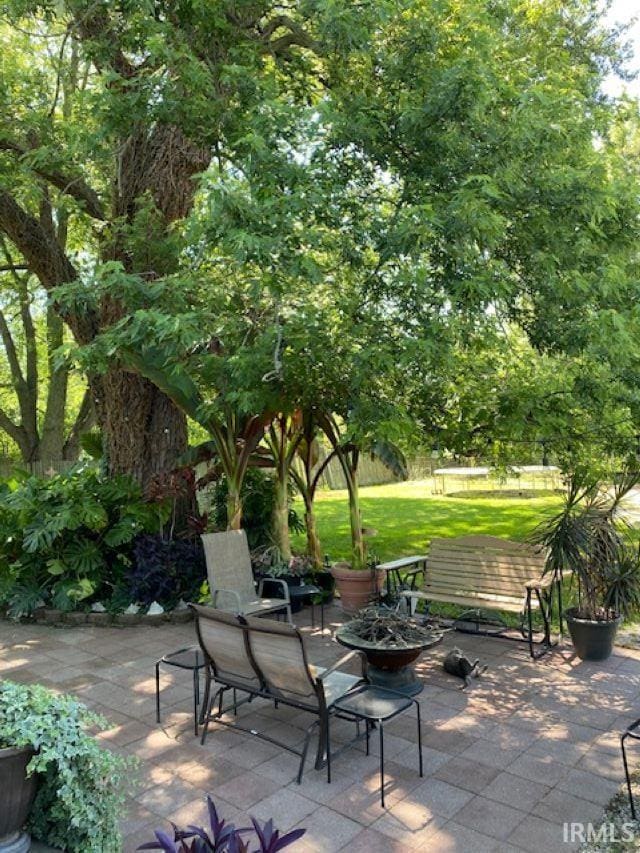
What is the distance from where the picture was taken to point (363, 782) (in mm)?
3816

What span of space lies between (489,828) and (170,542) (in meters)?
5.50

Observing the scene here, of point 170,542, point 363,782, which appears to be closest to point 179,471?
point 170,542

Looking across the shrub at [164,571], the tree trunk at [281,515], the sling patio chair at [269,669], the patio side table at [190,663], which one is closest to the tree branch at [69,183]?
the tree trunk at [281,515]

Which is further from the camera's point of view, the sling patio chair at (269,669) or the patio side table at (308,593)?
the patio side table at (308,593)

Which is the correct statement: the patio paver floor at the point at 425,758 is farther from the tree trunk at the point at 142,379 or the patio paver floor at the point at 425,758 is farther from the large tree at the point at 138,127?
the large tree at the point at 138,127

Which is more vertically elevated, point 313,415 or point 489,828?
point 313,415

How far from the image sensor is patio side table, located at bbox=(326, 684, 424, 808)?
12.5 ft

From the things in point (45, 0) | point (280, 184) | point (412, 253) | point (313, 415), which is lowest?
point (313, 415)

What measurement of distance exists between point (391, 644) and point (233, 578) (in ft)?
9.00

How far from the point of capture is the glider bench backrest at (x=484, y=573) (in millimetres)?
6125

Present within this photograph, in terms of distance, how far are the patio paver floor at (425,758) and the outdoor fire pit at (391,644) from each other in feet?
1.16

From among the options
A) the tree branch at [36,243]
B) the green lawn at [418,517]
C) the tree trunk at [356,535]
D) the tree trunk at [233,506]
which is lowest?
the green lawn at [418,517]

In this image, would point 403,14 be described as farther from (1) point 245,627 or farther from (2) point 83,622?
(2) point 83,622

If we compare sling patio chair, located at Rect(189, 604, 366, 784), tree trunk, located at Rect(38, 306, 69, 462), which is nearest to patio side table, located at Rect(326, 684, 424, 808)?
sling patio chair, located at Rect(189, 604, 366, 784)
